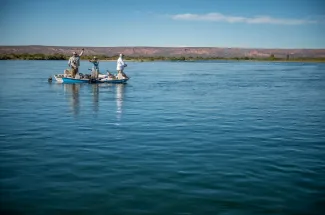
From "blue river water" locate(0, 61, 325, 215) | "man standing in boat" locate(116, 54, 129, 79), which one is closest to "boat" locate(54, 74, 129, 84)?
"man standing in boat" locate(116, 54, 129, 79)

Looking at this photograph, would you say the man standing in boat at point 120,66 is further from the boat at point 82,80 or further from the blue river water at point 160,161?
the blue river water at point 160,161

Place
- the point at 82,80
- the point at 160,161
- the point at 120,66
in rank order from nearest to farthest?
the point at 160,161
the point at 82,80
the point at 120,66

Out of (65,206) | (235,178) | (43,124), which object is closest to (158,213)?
(65,206)

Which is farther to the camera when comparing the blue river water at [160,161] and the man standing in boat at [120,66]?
the man standing in boat at [120,66]

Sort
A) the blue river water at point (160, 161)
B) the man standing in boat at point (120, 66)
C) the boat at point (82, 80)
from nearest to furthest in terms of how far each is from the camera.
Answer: the blue river water at point (160, 161)
the man standing in boat at point (120, 66)
the boat at point (82, 80)

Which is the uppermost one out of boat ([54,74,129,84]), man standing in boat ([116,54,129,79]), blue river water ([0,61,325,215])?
man standing in boat ([116,54,129,79])

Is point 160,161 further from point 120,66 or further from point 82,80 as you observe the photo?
point 82,80

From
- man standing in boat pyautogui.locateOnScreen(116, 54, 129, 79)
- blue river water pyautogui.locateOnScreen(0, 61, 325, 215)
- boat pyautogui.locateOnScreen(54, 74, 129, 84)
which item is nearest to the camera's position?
blue river water pyautogui.locateOnScreen(0, 61, 325, 215)

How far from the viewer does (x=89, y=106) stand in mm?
20484

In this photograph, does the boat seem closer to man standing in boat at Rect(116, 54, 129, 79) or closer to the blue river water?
man standing in boat at Rect(116, 54, 129, 79)

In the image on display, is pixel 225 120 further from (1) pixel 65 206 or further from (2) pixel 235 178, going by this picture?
(1) pixel 65 206

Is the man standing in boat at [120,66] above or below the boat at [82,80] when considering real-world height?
above

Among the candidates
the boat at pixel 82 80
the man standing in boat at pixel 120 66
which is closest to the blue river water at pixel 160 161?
the boat at pixel 82 80

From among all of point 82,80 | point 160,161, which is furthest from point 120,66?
point 160,161
